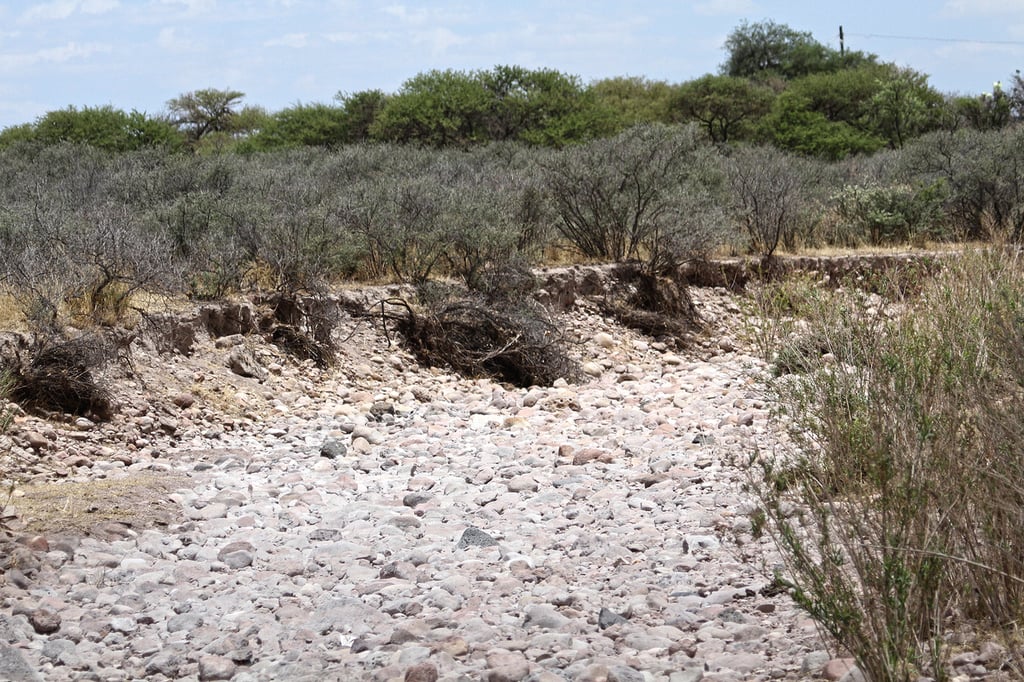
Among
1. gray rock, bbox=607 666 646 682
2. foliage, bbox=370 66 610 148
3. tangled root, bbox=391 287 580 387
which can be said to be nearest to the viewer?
gray rock, bbox=607 666 646 682

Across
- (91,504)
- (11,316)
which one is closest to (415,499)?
(91,504)

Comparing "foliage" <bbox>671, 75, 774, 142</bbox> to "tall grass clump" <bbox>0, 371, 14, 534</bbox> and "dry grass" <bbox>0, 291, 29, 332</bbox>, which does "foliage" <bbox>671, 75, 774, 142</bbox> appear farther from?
"tall grass clump" <bbox>0, 371, 14, 534</bbox>

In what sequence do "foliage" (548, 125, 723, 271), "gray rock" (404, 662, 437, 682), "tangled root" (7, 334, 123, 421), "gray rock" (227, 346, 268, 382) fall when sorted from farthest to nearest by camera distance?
"foliage" (548, 125, 723, 271) < "gray rock" (227, 346, 268, 382) < "tangled root" (7, 334, 123, 421) < "gray rock" (404, 662, 437, 682)

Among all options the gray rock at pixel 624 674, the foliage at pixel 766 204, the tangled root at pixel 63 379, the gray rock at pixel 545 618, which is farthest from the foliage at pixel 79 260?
the foliage at pixel 766 204

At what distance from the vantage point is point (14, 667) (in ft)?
13.4

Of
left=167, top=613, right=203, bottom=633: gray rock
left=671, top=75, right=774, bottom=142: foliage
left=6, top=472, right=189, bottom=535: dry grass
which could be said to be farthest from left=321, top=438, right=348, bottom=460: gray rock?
left=671, top=75, right=774, bottom=142: foliage

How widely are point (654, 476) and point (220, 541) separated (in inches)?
104

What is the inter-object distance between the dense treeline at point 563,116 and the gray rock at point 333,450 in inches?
675

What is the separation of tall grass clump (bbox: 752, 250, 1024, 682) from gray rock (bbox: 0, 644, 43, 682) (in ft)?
9.53

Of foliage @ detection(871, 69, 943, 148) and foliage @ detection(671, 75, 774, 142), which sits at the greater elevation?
foliage @ detection(671, 75, 774, 142)

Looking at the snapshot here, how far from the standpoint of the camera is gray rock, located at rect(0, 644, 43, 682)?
158 inches

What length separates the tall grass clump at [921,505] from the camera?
318 centimetres

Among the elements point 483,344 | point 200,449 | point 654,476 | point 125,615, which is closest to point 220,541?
point 125,615

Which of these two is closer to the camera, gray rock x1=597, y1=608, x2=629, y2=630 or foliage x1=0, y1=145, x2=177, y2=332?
gray rock x1=597, y1=608, x2=629, y2=630
